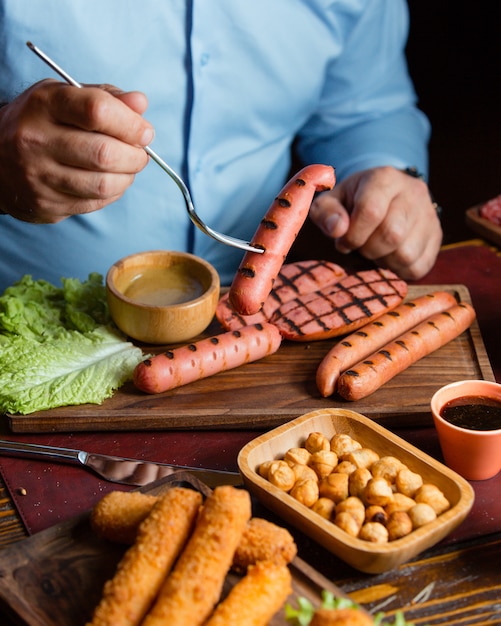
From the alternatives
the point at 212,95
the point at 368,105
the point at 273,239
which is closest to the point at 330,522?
the point at 273,239

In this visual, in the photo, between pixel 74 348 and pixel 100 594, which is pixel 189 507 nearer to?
pixel 100 594

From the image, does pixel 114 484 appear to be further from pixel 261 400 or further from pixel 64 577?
pixel 261 400

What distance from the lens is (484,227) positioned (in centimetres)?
323

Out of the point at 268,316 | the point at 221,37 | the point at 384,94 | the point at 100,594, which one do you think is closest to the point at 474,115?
the point at 384,94

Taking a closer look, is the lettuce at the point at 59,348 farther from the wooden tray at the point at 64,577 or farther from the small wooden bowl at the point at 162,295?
the wooden tray at the point at 64,577

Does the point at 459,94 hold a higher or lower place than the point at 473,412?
lower

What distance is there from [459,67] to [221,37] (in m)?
3.09

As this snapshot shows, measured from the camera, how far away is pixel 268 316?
2584 millimetres

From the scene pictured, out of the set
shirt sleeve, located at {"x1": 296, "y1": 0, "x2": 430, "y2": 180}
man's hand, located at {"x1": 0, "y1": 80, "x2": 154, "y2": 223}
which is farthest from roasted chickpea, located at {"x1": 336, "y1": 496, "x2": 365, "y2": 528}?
shirt sleeve, located at {"x1": 296, "y1": 0, "x2": 430, "y2": 180}

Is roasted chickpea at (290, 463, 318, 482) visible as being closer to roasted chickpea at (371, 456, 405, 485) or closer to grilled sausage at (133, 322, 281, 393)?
roasted chickpea at (371, 456, 405, 485)

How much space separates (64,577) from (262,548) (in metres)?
0.40

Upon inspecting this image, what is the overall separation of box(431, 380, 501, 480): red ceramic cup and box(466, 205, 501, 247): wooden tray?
4.26 ft

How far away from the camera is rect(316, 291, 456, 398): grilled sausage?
227 cm

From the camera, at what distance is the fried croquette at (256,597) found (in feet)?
4.45
